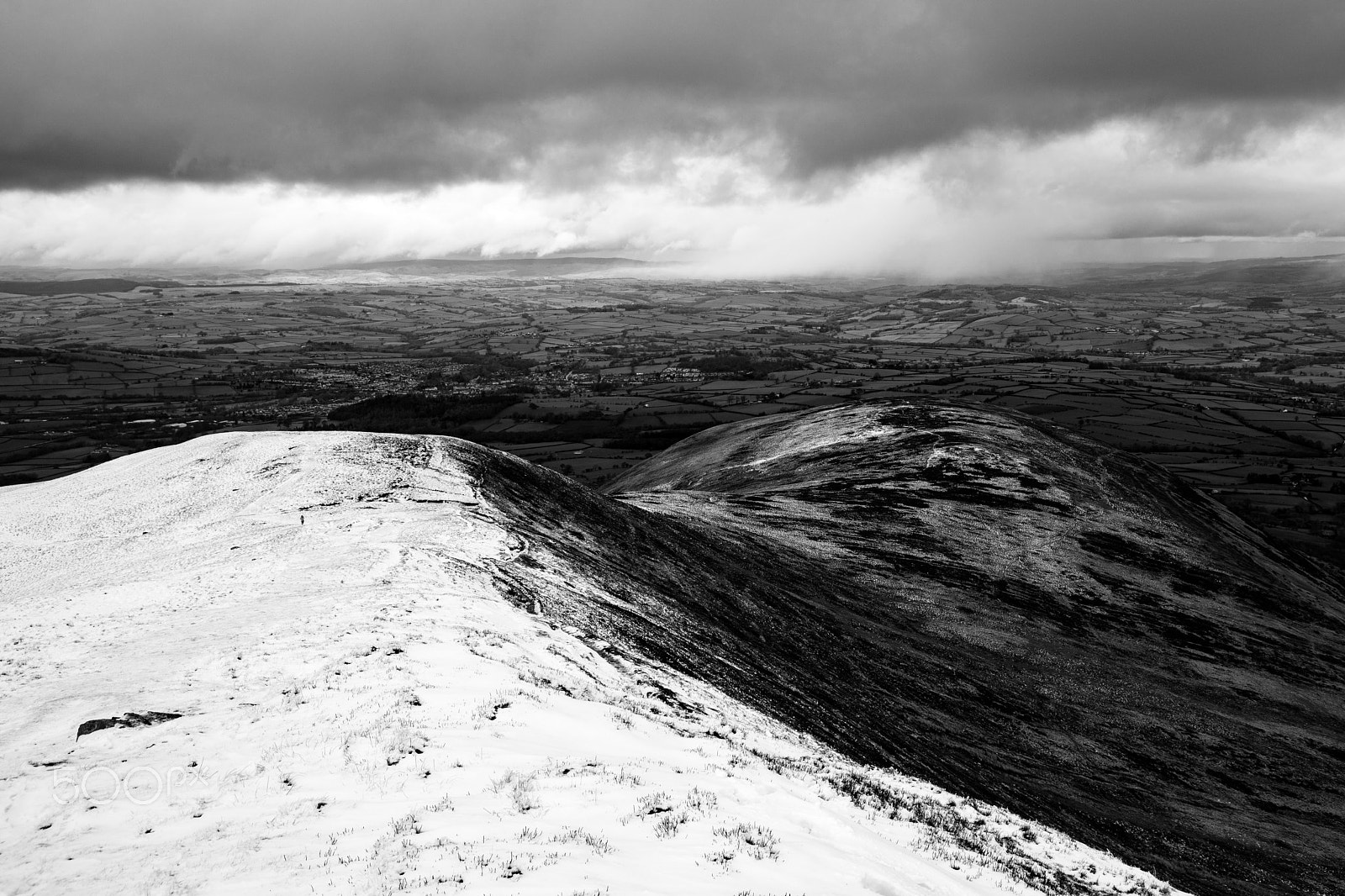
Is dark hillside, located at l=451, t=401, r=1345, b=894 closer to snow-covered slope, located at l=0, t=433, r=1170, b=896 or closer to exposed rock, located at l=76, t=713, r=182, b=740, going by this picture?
snow-covered slope, located at l=0, t=433, r=1170, b=896

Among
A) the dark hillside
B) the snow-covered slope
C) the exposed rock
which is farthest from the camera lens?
the dark hillside

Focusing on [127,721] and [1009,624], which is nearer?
[127,721]

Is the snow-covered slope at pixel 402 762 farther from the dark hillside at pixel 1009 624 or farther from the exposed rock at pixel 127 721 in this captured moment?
the dark hillside at pixel 1009 624

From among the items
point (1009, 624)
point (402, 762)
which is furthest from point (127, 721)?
point (1009, 624)

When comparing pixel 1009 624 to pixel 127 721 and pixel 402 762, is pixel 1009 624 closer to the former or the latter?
pixel 402 762

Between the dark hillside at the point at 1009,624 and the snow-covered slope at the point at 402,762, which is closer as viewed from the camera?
the snow-covered slope at the point at 402,762

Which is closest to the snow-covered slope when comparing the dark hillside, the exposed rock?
the exposed rock

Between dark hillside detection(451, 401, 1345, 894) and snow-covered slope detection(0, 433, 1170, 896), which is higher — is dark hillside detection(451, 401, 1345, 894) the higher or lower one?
the lower one

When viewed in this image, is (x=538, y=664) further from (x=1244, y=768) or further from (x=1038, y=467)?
(x=1038, y=467)

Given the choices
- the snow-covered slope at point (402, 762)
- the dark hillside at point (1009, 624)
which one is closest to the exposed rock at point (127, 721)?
the snow-covered slope at point (402, 762)
